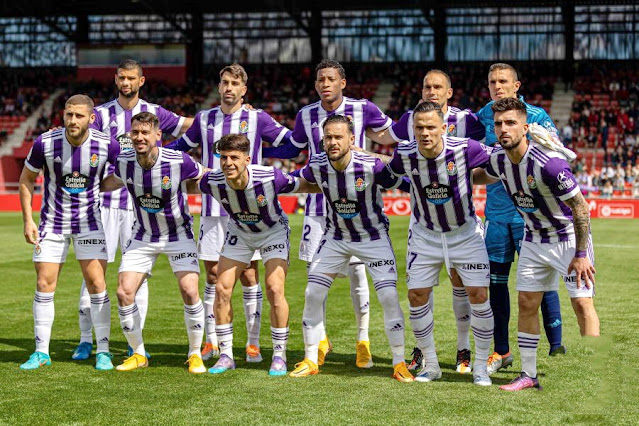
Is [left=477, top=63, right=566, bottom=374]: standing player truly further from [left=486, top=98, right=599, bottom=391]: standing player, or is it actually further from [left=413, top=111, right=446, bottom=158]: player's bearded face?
[left=413, top=111, right=446, bottom=158]: player's bearded face

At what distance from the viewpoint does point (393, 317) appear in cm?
684

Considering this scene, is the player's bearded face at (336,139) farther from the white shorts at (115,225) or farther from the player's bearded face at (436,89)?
the white shorts at (115,225)

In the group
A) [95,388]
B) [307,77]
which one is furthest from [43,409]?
[307,77]

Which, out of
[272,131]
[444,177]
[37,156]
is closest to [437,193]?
[444,177]

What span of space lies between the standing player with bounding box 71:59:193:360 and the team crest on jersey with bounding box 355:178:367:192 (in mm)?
2022

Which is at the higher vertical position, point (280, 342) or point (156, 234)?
point (156, 234)

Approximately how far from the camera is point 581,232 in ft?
19.4

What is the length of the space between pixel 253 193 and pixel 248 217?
203 millimetres

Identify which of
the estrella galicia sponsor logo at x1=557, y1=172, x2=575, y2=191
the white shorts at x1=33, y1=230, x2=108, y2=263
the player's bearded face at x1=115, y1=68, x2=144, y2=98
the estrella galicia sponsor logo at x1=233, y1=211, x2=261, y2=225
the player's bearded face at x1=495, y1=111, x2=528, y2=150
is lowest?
the white shorts at x1=33, y1=230, x2=108, y2=263

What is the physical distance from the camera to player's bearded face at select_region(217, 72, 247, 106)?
752 centimetres

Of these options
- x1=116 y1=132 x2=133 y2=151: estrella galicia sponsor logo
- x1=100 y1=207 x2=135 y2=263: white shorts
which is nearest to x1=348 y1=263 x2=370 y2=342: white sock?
x1=100 y1=207 x2=135 y2=263: white shorts

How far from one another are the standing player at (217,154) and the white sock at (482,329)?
1.94 metres

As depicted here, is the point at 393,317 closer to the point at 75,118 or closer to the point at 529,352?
the point at 529,352

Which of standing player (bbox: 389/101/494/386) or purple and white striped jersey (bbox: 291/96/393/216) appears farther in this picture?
purple and white striped jersey (bbox: 291/96/393/216)
